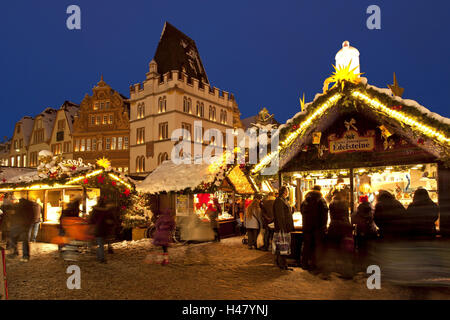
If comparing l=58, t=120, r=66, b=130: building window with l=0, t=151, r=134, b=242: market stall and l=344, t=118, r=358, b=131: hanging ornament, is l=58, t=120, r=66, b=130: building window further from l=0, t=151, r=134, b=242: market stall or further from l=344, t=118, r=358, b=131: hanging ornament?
l=344, t=118, r=358, b=131: hanging ornament

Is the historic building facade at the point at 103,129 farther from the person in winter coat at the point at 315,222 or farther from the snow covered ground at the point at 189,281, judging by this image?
the person in winter coat at the point at 315,222

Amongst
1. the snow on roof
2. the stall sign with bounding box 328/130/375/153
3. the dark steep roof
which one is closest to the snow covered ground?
the stall sign with bounding box 328/130/375/153

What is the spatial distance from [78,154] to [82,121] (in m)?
3.81

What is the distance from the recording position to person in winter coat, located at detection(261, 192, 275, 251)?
10383 millimetres

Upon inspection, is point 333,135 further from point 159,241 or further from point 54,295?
point 54,295

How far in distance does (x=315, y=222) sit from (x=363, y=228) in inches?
42.0

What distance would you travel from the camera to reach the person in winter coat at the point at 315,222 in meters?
7.21

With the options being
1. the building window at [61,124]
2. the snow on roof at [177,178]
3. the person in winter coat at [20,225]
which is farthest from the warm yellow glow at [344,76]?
the building window at [61,124]

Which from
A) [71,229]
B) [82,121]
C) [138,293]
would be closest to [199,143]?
[82,121]

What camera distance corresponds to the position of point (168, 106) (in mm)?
33500

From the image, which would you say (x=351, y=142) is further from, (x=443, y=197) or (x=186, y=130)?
(x=186, y=130)

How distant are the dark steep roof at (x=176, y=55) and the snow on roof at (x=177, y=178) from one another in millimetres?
22520

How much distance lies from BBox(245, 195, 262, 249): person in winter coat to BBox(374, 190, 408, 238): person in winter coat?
18.0 feet

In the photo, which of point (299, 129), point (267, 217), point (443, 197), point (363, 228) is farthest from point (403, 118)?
point (267, 217)
